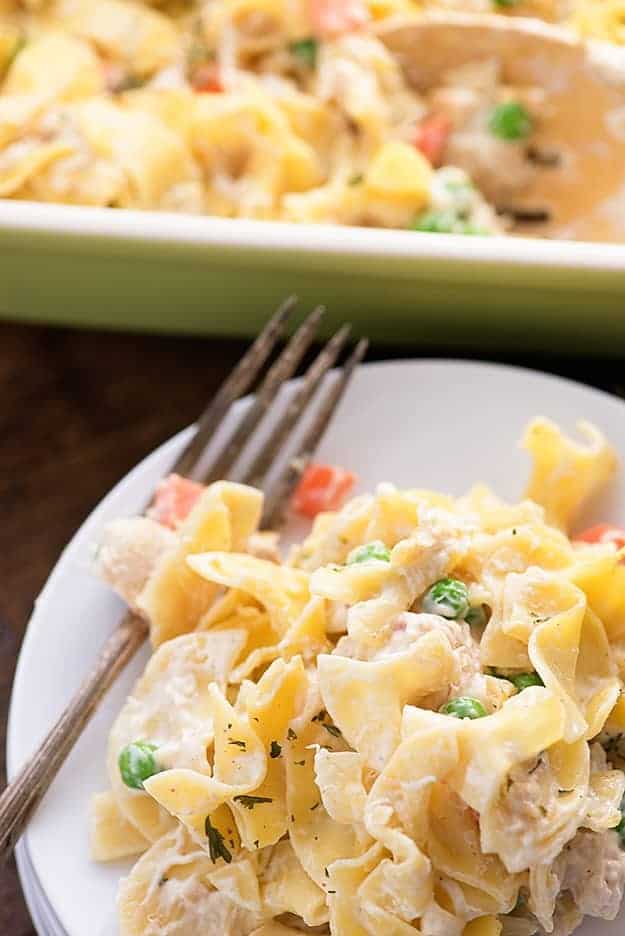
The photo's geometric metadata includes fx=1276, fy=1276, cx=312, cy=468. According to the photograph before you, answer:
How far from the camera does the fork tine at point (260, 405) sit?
6.23ft

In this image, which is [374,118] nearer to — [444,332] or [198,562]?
[444,332]

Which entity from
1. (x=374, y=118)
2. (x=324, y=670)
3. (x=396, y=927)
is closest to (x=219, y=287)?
(x=374, y=118)

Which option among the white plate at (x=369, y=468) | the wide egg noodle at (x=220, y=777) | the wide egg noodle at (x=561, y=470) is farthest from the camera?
the wide egg noodle at (x=561, y=470)

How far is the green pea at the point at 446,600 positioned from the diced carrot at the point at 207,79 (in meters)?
1.24

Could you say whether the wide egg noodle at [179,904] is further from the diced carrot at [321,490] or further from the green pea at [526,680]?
the diced carrot at [321,490]

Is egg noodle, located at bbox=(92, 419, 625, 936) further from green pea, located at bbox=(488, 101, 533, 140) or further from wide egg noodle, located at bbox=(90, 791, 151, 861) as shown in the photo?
green pea, located at bbox=(488, 101, 533, 140)

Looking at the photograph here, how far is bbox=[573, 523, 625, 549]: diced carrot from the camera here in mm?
1745

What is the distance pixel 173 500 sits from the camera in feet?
6.02

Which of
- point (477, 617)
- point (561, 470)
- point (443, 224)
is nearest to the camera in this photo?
point (477, 617)

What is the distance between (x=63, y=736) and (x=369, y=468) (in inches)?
24.6

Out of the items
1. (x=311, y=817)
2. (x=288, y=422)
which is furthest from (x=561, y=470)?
(x=311, y=817)

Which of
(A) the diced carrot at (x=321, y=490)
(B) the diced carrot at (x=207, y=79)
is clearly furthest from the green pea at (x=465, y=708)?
(B) the diced carrot at (x=207, y=79)

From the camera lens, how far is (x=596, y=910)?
1.40 meters

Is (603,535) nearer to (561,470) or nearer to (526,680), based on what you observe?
(561,470)
